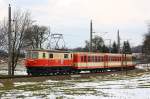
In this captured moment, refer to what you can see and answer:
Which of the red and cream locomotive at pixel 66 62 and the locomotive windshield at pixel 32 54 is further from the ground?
the locomotive windshield at pixel 32 54

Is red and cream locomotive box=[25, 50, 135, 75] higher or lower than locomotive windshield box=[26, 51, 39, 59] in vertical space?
lower

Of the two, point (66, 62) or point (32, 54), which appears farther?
point (66, 62)

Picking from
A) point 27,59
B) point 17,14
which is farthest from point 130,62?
point 27,59

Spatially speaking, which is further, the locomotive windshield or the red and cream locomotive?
the red and cream locomotive

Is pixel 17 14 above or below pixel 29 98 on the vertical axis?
above

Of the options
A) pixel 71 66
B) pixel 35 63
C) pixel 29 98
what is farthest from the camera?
pixel 71 66

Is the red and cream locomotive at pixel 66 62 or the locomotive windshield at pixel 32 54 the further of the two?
the red and cream locomotive at pixel 66 62

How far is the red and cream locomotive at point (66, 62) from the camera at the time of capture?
4653 cm

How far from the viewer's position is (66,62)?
52219 mm

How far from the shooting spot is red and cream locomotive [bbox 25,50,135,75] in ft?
153

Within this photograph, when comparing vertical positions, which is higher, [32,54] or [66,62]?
[32,54]

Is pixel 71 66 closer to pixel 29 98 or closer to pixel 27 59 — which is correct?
pixel 27 59

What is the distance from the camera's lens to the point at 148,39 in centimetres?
11556

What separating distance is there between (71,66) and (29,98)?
101ft
